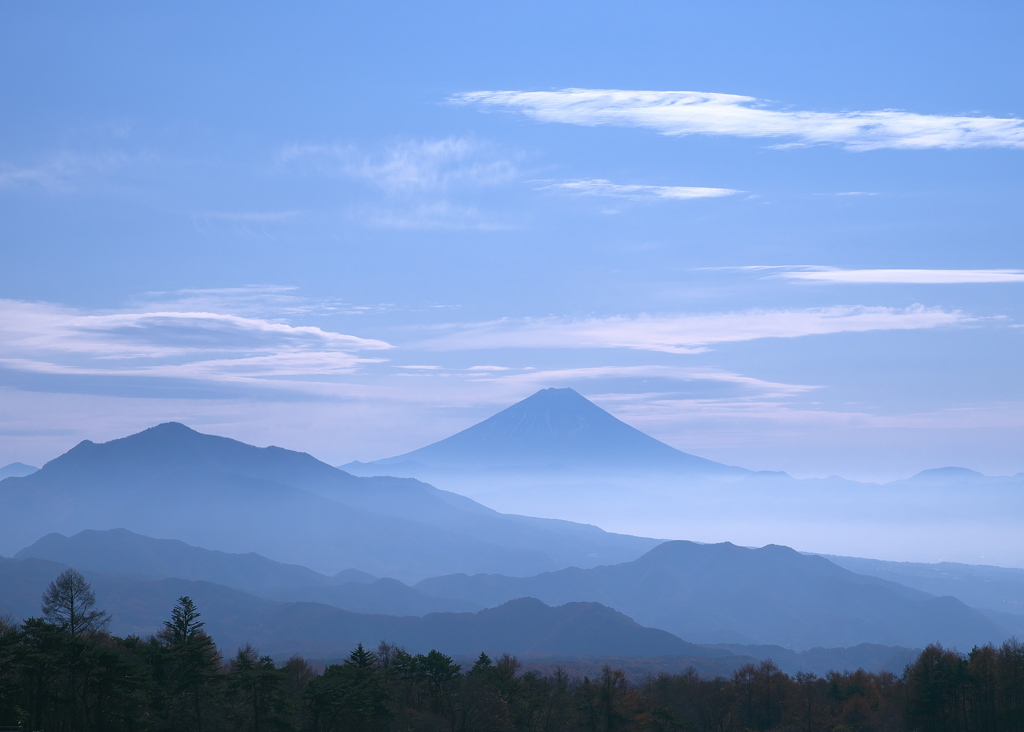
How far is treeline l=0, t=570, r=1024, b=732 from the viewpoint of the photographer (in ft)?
162

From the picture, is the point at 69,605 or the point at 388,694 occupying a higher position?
the point at 69,605

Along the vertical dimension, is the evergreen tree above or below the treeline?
above

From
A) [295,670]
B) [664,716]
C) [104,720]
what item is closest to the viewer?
[104,720]

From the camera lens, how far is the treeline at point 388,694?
1943 inches

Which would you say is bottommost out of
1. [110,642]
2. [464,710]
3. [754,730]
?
[754,730]

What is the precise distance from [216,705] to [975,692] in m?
61.5

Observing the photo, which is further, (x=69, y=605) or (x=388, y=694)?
(x=388, y=694)

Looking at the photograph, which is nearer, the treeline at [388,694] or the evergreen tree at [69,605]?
the treeline at [388,694]

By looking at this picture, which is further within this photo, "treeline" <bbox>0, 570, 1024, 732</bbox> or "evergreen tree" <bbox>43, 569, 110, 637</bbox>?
"evergreen tree" <bbox>43, 569, 110, 637</bbox>

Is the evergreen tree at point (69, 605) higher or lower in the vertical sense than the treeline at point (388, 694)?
higher

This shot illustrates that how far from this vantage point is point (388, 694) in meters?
62.3

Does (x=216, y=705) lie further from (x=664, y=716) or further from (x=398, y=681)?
(x=664, y=716)

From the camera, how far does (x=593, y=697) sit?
248 feet

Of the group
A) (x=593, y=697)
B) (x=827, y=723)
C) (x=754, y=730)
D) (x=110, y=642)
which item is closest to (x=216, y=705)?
(x=110, y=642)
